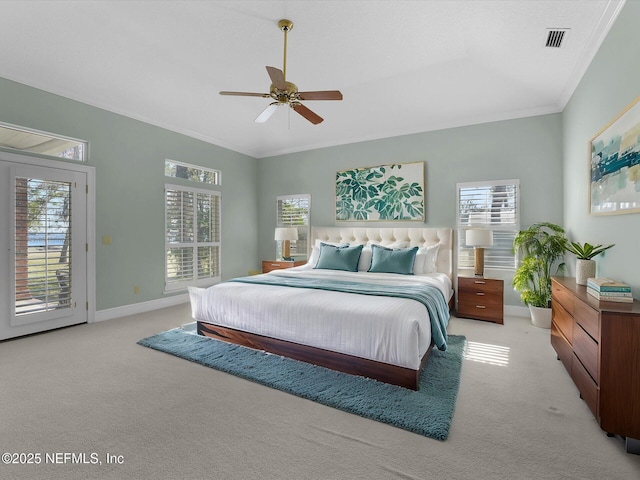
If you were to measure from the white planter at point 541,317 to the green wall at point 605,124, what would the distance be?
0.59m

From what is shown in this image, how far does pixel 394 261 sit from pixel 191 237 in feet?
11.7

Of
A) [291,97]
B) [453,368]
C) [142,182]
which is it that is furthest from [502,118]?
[142,182]

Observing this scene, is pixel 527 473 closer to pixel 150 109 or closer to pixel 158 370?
pixel 158 370

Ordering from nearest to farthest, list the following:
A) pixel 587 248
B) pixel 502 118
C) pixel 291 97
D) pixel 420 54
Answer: pixel 587 248 → pixel 291 97 → pixel 420 54 → pixel 502 118

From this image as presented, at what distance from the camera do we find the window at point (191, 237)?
5223 mm

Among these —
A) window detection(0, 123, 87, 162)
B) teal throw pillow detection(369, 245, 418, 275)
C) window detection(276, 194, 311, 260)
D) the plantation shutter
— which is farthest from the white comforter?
window detection(276, 194, 311, 260)

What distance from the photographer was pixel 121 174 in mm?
4539

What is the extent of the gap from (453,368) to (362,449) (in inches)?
55.0

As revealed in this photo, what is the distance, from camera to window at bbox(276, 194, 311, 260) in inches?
248

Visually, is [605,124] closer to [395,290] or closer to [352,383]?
[395,290]

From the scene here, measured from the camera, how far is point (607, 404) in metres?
1.82

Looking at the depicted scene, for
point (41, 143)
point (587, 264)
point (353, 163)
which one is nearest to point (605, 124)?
point (587, 264)

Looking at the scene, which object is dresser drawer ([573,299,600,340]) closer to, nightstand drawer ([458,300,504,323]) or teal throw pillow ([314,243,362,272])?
nightstand drawer ([458,300,504,323])

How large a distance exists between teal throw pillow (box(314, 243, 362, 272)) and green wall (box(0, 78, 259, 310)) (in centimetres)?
267
